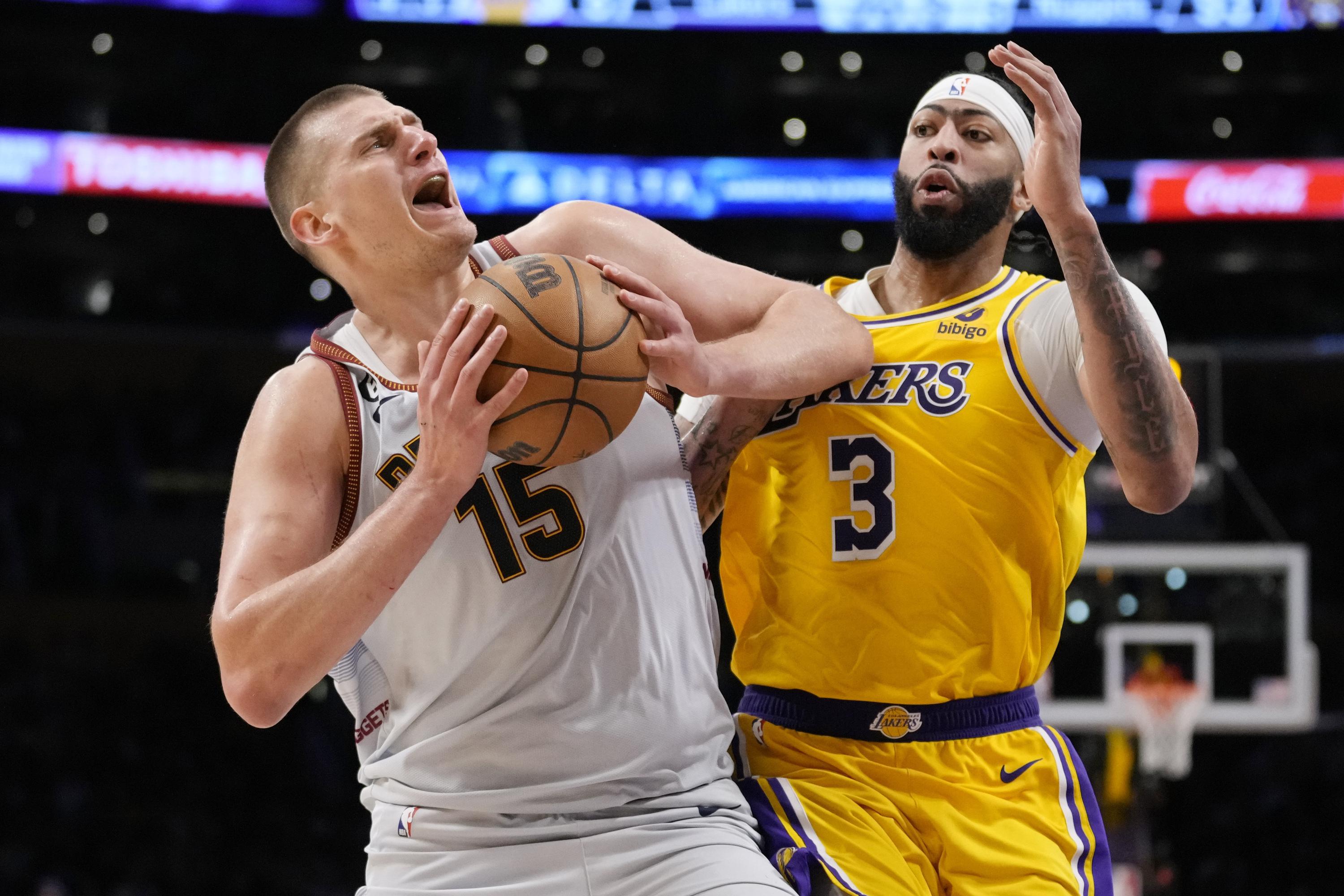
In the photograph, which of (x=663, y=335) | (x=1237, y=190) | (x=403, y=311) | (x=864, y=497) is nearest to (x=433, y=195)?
(x=403, y=311)

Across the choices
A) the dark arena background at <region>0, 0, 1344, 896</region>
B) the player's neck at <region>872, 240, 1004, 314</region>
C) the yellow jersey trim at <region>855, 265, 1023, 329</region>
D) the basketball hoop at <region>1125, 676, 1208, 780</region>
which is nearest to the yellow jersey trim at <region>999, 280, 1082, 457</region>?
the yellow jersey trim at <region>855, 265, 1023, 329</region>

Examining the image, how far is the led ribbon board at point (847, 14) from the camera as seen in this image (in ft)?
52.8

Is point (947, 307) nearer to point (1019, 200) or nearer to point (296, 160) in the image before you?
point (1019, 200)

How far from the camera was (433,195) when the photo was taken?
10.3ft

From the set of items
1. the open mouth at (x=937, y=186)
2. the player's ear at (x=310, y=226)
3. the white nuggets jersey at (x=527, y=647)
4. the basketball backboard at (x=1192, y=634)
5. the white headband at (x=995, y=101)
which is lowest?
the basketball backboard at (x=1192, y=634)

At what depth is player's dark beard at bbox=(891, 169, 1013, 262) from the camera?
3.69 meters

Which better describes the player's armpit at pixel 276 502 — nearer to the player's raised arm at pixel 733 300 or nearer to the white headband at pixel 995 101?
the player's raised arm at pixel 733 300

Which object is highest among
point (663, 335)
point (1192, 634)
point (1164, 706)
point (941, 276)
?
point (941, 276)

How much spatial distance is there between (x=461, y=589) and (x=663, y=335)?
66 cm

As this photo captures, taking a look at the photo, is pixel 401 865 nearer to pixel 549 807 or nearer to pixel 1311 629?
pixel 549 807

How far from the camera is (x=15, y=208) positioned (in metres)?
16.5

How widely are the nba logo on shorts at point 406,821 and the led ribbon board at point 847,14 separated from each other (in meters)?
14.4

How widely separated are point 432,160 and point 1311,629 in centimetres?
1528

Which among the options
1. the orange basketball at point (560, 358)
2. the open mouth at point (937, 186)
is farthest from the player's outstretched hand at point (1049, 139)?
the orange basketball at point (560, 358)
